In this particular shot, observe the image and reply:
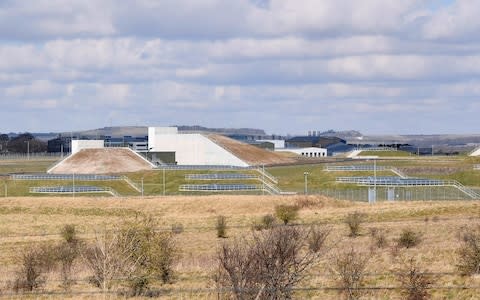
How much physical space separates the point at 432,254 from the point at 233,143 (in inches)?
5285

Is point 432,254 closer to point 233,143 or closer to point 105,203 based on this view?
point 105,203

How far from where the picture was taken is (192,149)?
164 m

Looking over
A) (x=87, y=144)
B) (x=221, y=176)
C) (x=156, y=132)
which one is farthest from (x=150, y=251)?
(x=156, y=132)

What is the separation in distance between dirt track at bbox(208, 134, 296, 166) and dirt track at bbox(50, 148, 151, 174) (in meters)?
20.0

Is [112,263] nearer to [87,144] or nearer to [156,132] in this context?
[87,144]

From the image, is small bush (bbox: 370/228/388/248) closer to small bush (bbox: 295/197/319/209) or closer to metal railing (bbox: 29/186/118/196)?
small bush (bbox: 295/197/319/209)

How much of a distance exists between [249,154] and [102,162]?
33968mm

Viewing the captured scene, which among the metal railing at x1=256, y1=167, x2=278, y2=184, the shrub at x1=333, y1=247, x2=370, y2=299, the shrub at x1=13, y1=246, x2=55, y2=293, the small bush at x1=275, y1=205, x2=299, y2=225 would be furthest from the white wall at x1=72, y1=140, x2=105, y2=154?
the shrub at x1=333, y1=247, x2=370, y2=299

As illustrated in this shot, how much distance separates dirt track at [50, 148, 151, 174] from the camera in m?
143

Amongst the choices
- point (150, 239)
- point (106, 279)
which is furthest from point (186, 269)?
point (106, 279)

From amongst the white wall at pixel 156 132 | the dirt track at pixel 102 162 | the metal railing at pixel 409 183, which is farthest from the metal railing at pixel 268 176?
the white wall at pixel 156 132

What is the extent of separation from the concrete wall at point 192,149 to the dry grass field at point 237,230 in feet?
211

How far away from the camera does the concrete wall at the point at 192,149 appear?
159875 millimetres

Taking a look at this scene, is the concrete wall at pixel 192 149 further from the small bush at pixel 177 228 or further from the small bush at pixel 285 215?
the small bush at pixel 177 228
